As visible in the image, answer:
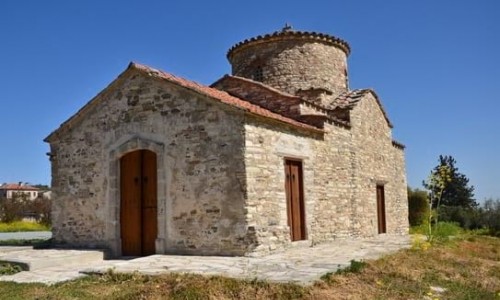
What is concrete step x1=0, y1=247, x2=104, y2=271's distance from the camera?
8672 mm

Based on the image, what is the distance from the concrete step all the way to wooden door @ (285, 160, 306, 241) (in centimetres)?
429

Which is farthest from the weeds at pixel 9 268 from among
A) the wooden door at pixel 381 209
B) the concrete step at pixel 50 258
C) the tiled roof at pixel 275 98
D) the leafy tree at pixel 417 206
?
the leafy tree at pixel 417 206

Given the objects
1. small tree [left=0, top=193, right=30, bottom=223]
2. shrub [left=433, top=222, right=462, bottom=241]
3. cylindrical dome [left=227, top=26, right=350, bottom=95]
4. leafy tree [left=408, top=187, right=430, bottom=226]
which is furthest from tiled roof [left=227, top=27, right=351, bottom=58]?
small tree [left=0, top=193, right=30, bottom=223]

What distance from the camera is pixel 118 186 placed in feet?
35.7

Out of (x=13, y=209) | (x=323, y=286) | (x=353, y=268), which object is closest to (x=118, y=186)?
(x=353, y=268)

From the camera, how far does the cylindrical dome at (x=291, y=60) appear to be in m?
15.3

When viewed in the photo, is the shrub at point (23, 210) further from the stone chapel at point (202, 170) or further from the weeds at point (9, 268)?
the weeds at point (9, 268)

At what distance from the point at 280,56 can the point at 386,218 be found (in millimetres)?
6643

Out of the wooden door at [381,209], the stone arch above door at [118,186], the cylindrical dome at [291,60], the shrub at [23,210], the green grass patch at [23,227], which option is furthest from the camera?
the shrub at [23,210]

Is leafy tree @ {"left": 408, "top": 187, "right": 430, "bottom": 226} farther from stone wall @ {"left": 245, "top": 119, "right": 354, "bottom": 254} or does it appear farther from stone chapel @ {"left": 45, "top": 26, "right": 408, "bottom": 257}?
stone wall @ {"left": 245, "top": 119, "right": 354, "bottom": 254}

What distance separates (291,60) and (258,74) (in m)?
1.19

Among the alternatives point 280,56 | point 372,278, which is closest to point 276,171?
point 372,278

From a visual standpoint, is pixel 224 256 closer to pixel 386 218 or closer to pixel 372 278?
pixel 372 278

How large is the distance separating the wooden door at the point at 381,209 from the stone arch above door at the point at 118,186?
8.55m
